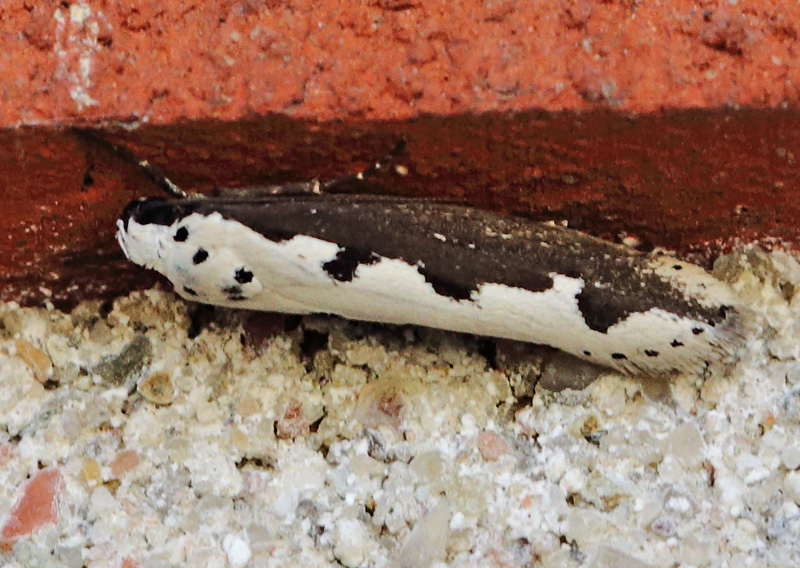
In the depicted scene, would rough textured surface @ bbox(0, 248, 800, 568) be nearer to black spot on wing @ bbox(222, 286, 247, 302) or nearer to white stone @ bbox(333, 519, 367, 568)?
white stone @ bbox(333, 519, 367, 568)

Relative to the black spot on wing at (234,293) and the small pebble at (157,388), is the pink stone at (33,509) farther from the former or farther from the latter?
the black spot on wing at (234,293)

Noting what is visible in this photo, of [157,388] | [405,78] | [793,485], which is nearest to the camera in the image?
[405,78]

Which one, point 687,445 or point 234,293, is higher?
point 234,293

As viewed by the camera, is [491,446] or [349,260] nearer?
[349,260]

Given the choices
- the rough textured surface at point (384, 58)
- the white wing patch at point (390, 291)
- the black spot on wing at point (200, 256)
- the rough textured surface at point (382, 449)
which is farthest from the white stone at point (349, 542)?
the rough textured surface at point (384, 58)

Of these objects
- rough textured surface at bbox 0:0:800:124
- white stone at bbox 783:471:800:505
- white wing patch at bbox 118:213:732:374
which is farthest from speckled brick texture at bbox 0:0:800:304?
white stone at bbox 783:471:800:505

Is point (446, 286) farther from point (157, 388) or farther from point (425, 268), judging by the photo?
point (157, 388)

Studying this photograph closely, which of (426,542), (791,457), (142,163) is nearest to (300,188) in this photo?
(142,163)
